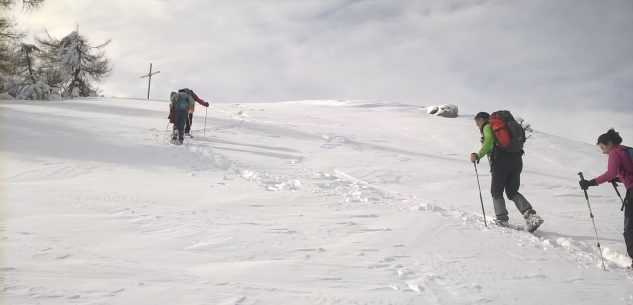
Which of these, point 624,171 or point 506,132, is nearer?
point 624,171

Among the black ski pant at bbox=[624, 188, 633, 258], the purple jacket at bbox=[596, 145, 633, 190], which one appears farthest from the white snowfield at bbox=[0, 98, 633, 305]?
the purple jacket at bbox=[596, 145, 633, 190]

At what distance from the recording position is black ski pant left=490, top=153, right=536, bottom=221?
241 inches

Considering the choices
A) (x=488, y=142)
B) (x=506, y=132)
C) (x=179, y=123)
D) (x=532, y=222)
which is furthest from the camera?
(x=179, y=123)

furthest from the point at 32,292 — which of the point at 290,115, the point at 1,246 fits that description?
the point at 290,115

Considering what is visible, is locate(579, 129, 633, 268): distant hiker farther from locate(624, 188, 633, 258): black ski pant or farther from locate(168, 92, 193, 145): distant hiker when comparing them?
locate(168, 92, 193, 145): distant hiker

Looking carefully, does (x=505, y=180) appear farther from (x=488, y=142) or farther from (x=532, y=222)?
(x=532, y=222)

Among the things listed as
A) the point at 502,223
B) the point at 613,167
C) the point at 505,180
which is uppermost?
the point at 613,167

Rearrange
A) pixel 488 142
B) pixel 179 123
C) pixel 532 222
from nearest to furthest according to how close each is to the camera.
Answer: pixel 532 222, pixel 488 142, pixel 179 123

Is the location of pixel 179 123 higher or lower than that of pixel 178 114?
lower

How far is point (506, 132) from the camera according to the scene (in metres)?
5.99

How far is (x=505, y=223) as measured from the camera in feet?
19.8

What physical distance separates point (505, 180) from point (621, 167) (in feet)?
4.97

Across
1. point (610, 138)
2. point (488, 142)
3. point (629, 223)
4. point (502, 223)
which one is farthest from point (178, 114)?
point (629, 223)

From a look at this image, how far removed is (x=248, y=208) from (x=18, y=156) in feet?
16.9
